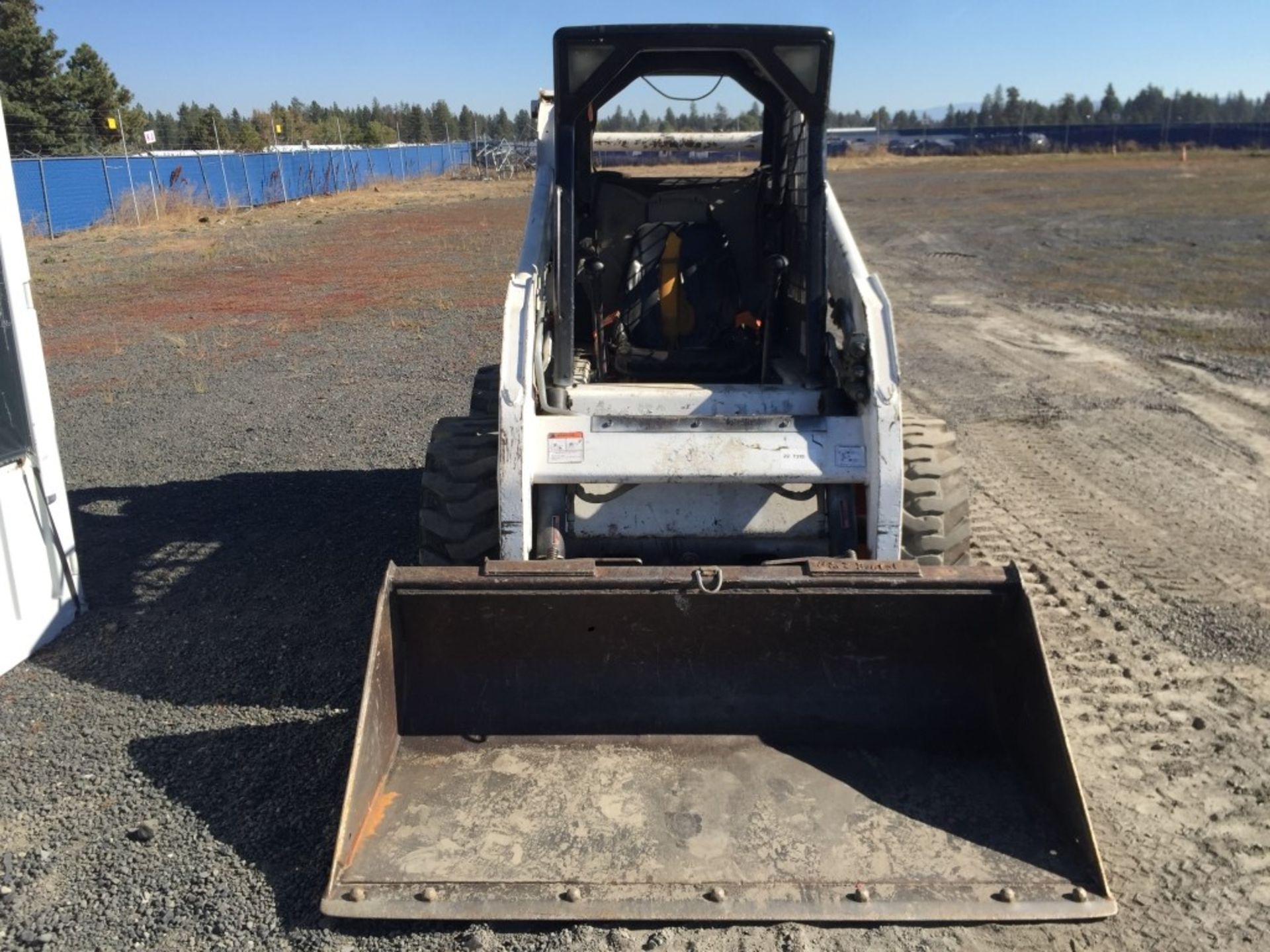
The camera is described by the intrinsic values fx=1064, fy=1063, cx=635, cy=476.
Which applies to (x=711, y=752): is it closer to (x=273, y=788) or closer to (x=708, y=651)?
(x=708, y=651)

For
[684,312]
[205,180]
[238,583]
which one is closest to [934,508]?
[684,312]

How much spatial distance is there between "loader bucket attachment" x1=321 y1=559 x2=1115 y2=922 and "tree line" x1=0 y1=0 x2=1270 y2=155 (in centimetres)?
239

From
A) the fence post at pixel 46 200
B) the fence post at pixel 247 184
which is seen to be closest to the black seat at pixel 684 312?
the fence post at pixel 46 200

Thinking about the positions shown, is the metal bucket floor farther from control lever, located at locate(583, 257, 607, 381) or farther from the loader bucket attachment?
control lever, located at locate(583, 257, 607, 381)

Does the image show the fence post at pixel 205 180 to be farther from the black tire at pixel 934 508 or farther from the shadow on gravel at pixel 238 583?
the black tire at pixel 934 508

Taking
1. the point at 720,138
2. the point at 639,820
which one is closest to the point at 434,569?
the point at 639,820

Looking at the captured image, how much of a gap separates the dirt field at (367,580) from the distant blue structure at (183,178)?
12229 millimetres

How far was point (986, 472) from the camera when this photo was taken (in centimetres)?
735

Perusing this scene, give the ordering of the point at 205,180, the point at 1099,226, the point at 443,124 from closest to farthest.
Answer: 1. the point at 1099,226
2. the point at 205,180
3. the point at 443,124

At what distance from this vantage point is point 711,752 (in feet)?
12.3

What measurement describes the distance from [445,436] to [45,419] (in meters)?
2.00

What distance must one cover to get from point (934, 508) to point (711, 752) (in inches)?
59.8

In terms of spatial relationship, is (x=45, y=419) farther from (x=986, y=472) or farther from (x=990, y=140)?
(x=990, y=140)

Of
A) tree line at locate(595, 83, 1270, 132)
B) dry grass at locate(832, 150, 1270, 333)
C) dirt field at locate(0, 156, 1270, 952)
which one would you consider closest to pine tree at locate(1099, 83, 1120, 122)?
tree line at locate(595, 83, 1270, 132)
